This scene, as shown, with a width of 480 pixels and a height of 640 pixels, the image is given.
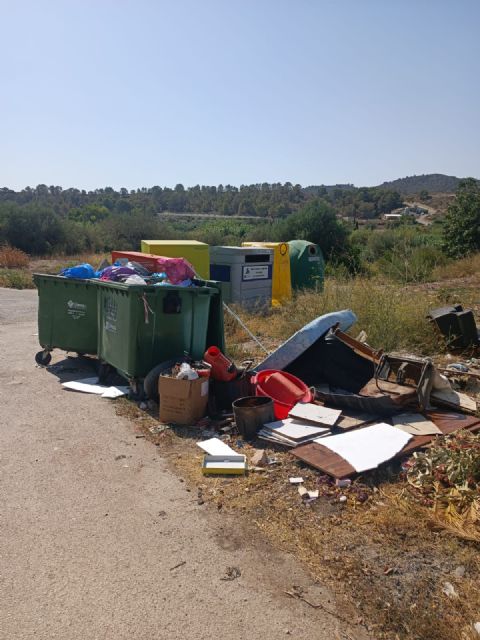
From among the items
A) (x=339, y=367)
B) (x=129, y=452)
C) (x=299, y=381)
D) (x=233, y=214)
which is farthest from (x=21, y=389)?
(x=233, y=214)

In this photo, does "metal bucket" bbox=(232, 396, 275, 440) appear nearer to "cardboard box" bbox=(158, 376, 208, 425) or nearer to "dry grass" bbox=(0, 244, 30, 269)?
"cardboard box" bbox=(158, 376, 208, 425)

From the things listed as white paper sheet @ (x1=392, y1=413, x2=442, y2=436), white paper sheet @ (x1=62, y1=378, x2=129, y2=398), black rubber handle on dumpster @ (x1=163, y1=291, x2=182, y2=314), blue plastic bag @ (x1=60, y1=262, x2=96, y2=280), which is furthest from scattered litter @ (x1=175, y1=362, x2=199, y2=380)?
blue plastic bag @ (x1=60, y1=262, x2=96, y2=280)

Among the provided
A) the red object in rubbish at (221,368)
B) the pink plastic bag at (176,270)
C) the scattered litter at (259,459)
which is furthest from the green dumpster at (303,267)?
the scattered litter at (259,459)

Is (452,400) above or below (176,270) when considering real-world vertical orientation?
below

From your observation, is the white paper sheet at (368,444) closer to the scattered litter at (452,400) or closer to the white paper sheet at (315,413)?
the white paper sheet at (315,413)

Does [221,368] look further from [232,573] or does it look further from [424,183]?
[424,183]

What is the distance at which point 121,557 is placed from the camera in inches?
128

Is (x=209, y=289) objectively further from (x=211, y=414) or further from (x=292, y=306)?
(x=292, y=306)

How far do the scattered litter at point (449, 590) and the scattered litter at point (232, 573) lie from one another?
107 centimetres

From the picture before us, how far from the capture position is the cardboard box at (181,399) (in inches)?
210

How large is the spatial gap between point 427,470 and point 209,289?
319cm

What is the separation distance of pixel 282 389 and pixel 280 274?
6.46 m

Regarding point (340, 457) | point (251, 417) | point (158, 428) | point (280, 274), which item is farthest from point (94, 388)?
point (280, 274)

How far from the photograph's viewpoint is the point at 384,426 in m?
4.86
